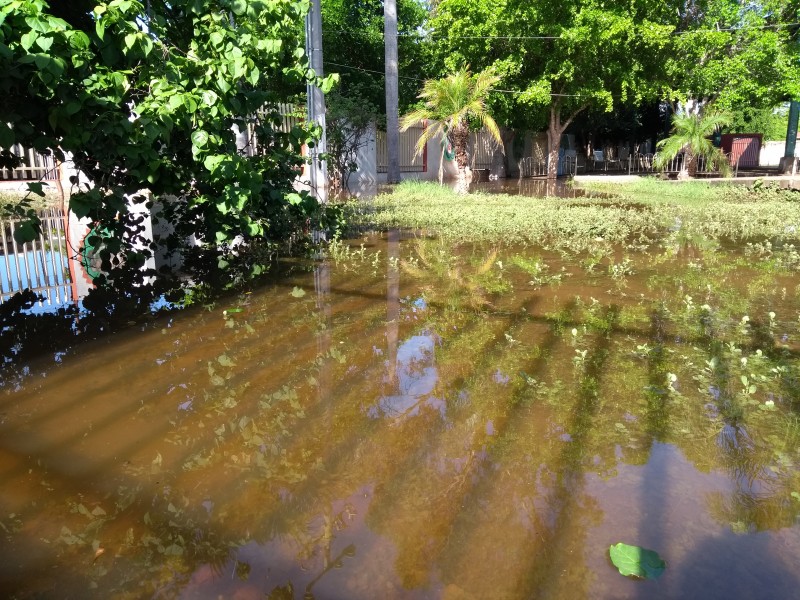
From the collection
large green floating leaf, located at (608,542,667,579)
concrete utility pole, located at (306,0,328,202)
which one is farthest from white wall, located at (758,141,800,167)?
large green floating leaf, located at (608,542,667,579)

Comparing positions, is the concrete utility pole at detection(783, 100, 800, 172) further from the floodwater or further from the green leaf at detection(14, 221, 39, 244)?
the green leaf at detection(14, 221, 39, 244)

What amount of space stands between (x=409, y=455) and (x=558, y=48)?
64.4 ft

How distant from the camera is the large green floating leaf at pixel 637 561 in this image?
2.13 m

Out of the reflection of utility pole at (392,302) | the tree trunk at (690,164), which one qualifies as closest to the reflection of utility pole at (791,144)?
the tree trunk at (690,164)

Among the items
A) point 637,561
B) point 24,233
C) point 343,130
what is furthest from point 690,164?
point 637,561

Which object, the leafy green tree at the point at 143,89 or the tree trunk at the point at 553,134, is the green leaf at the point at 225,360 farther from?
the tree trunk at the point at 553,134

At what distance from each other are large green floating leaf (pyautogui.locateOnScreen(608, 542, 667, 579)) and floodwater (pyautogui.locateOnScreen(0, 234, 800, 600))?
0.13ft

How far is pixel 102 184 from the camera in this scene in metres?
5.68

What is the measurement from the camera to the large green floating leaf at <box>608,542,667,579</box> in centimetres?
213

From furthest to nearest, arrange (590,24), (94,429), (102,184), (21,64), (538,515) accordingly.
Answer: (590,24) < (102,184) < (21,64) < (94,429) < (538,515)

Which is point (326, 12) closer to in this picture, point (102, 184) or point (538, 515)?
point (102, 184)

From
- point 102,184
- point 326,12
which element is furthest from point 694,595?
point 326,12

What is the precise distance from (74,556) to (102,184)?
4.29 metres

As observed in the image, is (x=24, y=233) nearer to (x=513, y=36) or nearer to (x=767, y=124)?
(x=513, y=36)
